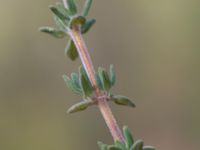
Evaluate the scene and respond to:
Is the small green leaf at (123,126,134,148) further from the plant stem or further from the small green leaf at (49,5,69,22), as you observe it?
the small green leaf at (49,5,69,22)

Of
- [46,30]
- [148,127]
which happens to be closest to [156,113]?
[148,127]

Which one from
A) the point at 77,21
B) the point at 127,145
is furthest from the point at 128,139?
the point at 77,21

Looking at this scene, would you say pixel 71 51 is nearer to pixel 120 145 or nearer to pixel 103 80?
pixel 103 80

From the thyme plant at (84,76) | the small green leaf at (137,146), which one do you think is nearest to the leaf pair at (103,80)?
the thyme plant at (84,76)

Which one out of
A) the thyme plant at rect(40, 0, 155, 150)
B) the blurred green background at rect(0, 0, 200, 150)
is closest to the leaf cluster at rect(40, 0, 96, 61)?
the thyme plant at rect(40, 0, 155, 150)

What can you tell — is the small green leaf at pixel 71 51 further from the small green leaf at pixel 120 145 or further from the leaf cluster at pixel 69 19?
the small green leaf at pixel 120 145

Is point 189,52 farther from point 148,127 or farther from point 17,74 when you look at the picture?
point 17,74
